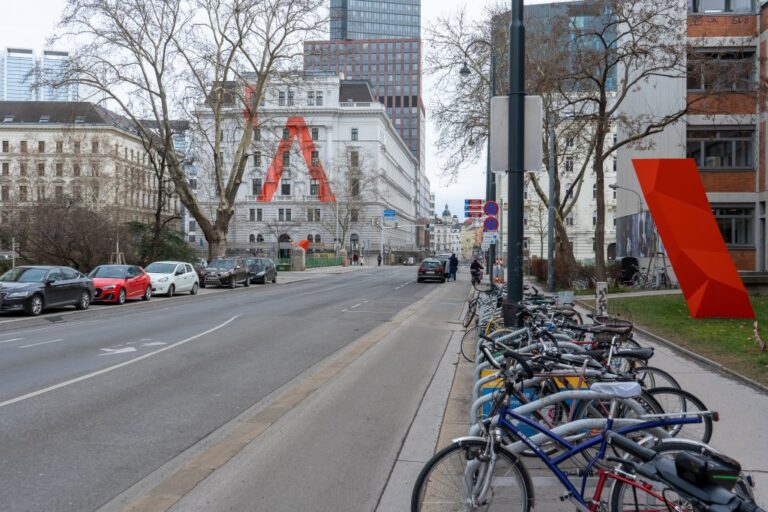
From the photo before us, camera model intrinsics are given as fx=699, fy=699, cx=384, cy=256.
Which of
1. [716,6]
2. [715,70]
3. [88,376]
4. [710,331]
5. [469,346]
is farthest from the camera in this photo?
[716,6]

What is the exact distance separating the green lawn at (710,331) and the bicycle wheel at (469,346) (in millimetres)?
3609

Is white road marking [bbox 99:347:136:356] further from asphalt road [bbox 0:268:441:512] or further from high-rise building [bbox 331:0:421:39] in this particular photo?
high-rise building [bbox 331:0:421:39]

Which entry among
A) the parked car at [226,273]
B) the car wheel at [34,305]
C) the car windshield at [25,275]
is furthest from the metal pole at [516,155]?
the parked car at [226,273]

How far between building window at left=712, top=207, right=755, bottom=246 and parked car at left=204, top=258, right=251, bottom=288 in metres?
24.2

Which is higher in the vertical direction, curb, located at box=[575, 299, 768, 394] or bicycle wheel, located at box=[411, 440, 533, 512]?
bicycle wheel, located at box=[411, 440, 533, 512]

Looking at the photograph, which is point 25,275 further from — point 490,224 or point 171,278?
point 490,224

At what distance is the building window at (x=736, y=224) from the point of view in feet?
106

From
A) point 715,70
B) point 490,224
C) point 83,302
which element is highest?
point 715,70

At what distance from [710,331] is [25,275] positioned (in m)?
19.1

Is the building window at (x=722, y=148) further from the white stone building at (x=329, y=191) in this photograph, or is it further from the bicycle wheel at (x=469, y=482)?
the white stone building at (x=329, y=191)

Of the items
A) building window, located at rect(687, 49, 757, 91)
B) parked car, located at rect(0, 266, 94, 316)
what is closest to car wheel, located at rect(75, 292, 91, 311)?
parked car, located at rect(0, 266, 94, 316)

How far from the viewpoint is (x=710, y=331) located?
1405 centimetres

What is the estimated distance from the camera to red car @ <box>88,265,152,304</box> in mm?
25216

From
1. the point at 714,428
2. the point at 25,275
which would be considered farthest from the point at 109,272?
the point at 714,428
